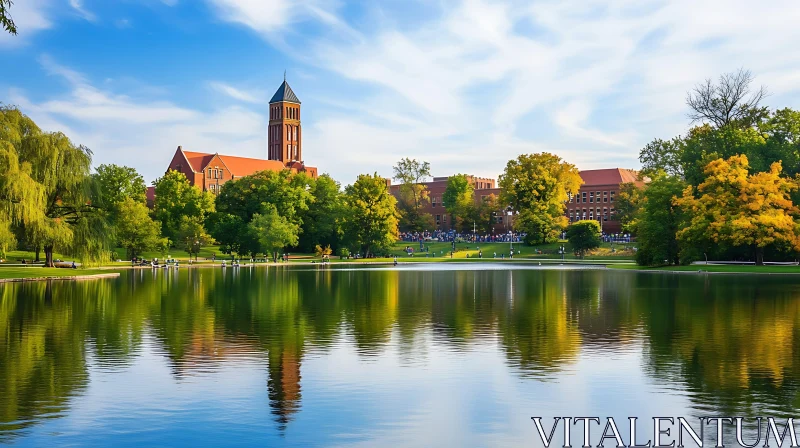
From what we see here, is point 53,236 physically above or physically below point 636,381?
above

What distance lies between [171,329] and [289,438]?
42.7ft

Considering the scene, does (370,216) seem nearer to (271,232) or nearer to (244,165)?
(271,232)

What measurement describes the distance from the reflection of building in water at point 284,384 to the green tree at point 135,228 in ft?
221

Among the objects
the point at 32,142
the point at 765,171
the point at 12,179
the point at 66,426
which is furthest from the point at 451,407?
the point at 765,171

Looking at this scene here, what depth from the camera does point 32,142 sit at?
2055 inches

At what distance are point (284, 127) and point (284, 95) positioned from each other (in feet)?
24.0

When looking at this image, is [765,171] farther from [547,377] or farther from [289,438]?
[289,438]

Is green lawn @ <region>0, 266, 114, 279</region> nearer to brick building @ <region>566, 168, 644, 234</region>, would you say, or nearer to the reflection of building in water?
the reflection of building in water

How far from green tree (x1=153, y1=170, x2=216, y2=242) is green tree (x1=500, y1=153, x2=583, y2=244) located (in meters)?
42.8

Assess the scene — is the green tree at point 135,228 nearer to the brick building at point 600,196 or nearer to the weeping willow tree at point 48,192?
the weeping willow tree at point 48,192

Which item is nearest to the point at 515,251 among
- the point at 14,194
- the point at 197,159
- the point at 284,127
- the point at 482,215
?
the point at 482,215

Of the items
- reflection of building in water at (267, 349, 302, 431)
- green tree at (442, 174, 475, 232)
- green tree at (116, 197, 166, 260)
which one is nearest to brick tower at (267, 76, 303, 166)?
green tree at (442, 174, 475, 232)

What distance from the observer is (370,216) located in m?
104

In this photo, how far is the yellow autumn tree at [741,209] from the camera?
64000mm
